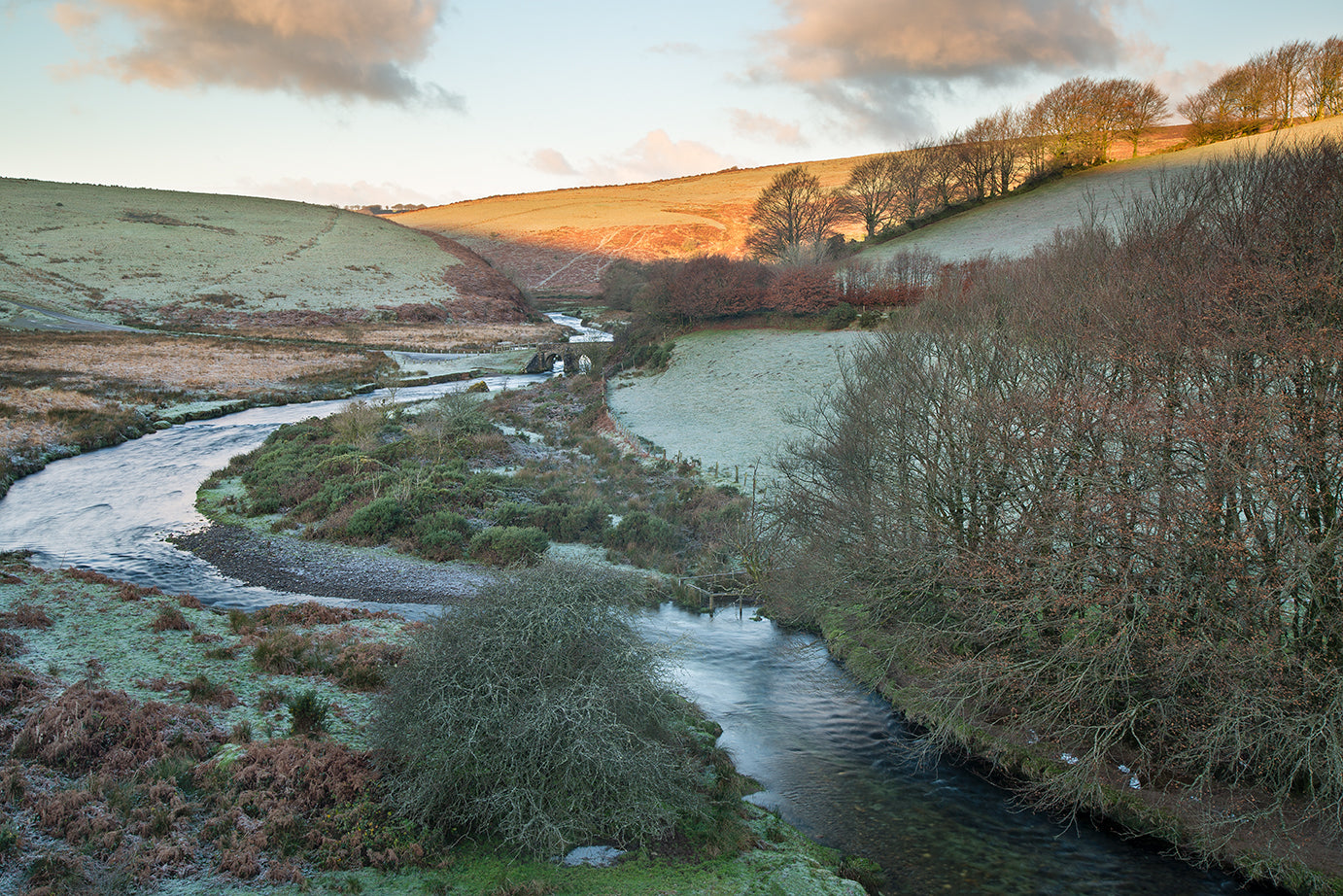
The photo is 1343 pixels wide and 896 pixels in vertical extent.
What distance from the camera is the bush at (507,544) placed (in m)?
22.2

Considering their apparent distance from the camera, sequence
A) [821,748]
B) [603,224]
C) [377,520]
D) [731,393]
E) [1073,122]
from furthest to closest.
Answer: [603,224] < [1073,122] < [731,393] < [377,520] < [821,748]

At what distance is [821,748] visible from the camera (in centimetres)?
1353

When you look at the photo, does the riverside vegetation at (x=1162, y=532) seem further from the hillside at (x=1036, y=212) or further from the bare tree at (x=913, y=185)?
the bare tree at (x=913, y=185)

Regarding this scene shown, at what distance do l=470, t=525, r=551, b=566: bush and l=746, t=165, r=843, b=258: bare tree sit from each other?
56.5 metres

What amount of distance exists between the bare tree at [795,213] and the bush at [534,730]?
2670 inches

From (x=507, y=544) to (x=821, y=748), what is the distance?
11.8m

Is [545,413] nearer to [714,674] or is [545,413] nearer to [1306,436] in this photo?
[714,674]

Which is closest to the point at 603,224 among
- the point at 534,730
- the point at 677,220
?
the point at 677,220

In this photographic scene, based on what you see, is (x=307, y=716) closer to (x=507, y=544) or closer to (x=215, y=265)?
(x=507, y=544)

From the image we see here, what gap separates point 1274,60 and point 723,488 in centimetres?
6281

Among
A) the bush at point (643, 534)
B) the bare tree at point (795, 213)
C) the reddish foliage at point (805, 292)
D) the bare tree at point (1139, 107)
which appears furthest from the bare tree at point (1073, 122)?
the bush at point (643, 534)

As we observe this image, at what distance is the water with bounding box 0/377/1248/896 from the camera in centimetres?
1024

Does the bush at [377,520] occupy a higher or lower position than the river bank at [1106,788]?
higher

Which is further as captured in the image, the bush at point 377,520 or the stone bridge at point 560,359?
the stone bridge at point 560,359
